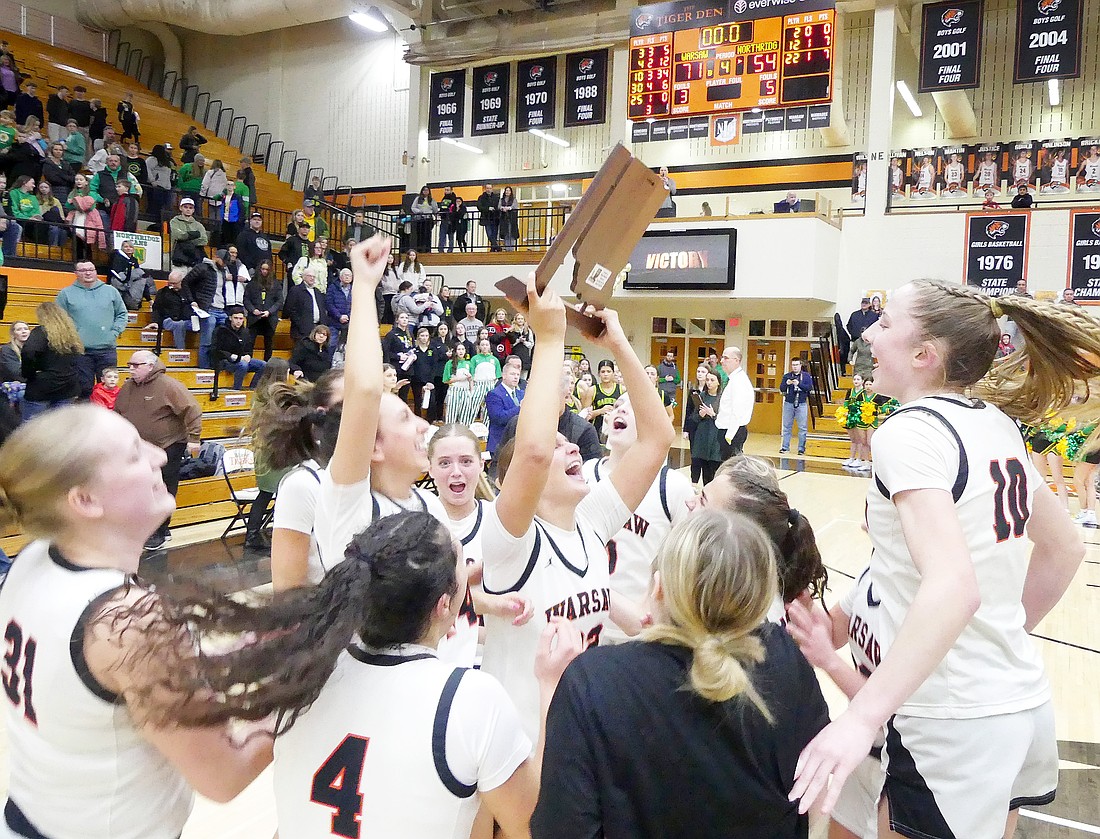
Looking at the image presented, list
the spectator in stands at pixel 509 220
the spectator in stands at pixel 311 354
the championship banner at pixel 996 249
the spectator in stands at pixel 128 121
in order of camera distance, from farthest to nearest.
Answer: the spectator in stands at pixel 509 220 → the spectator in stands at pixel 128 121 → the championship banner at pixel 996 249 → the spectator in stands at pixel 311 354

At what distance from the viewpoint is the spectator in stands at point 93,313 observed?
326 inches

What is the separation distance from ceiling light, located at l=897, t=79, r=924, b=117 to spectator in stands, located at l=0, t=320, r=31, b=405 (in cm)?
1505

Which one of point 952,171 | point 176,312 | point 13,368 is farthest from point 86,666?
point 952,171

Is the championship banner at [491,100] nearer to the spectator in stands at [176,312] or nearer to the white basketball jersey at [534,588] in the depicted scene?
the spectator in stands at [176,312]

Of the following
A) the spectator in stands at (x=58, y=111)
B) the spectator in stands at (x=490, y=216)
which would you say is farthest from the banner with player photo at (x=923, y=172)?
the spectator in stands at (x=58, y=111)

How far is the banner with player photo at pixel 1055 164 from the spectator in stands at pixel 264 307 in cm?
1293

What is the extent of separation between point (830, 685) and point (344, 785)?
3.90 meters

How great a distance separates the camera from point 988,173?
1552cm

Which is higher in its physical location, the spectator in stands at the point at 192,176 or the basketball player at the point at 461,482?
the spectator in stands at the point at 192,176

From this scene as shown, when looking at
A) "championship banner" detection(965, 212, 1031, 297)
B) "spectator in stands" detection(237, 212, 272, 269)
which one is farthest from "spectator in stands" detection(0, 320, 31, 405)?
"championship banner" detection(965, 212, 1031, 297)

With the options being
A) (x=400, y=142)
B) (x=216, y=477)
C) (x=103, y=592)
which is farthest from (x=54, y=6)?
(x=103, y=592)

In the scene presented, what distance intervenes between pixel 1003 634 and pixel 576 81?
14447 millimetres

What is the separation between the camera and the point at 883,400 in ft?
35.5

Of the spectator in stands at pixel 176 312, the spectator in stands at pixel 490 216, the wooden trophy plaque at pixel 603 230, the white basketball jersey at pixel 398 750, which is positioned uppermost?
the spectator in stands at pixel 490 216
